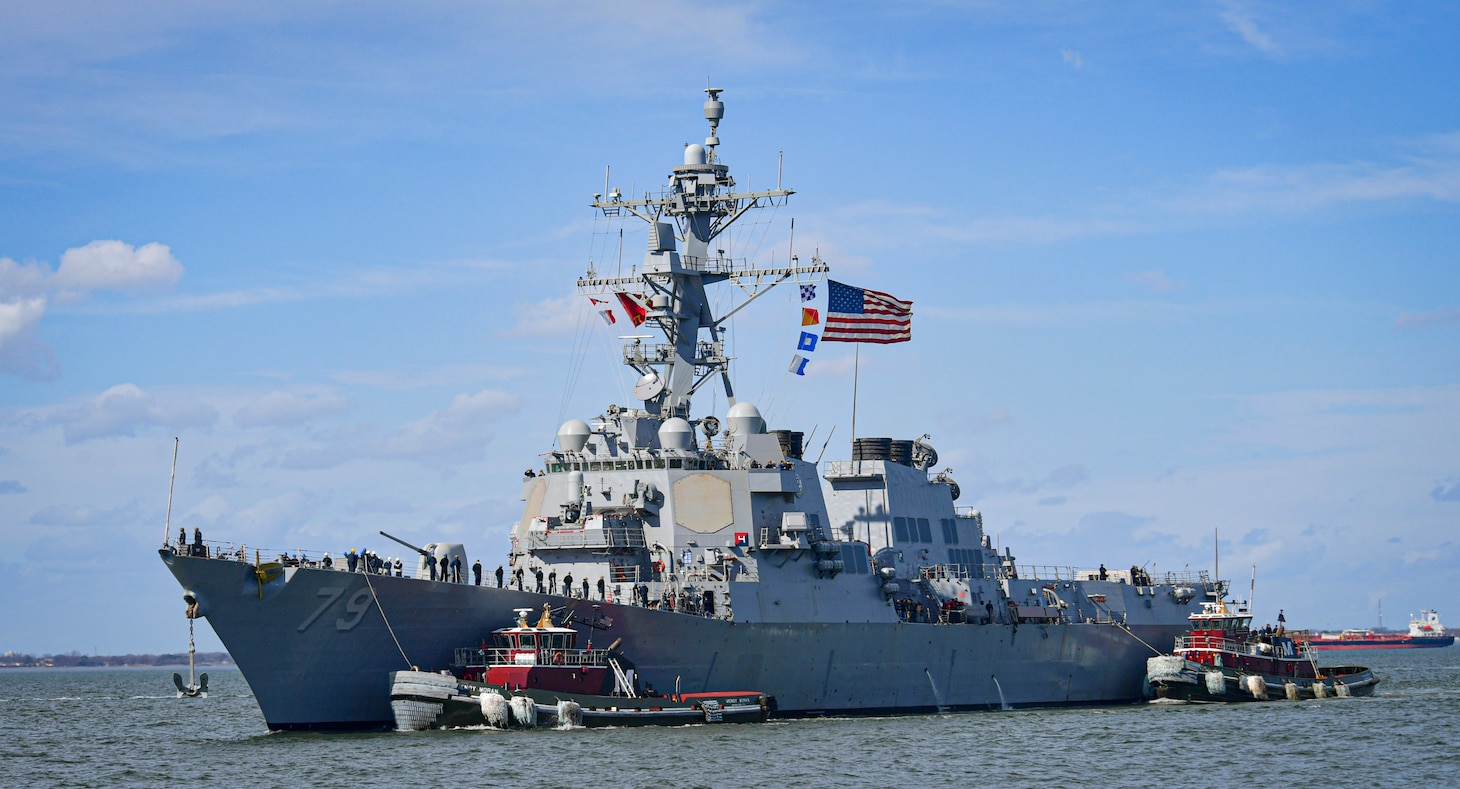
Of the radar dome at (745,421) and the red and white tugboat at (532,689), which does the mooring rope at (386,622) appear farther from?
the radar dome at (745,421)

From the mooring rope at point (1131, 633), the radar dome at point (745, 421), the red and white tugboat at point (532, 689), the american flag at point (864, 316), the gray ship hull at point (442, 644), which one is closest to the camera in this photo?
the gray ship hull at point (442, 644)

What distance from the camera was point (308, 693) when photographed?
30.6 metres

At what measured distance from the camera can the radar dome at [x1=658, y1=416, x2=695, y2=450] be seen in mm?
34906

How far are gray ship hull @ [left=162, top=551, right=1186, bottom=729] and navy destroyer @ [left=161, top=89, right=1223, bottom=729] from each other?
41 millimetres

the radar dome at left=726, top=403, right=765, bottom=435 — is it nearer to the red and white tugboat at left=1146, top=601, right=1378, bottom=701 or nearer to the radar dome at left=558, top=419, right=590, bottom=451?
the radar dome at left=558, top=419, right=590, bottom=451

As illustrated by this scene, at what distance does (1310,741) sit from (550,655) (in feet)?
49.6

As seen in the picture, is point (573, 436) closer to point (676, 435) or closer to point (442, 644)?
point (676, 435)

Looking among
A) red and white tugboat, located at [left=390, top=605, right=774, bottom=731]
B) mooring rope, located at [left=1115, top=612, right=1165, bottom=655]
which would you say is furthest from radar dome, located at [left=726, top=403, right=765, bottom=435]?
mooring rope, located at [left=1115, top=612, right=1165, bottom=655]

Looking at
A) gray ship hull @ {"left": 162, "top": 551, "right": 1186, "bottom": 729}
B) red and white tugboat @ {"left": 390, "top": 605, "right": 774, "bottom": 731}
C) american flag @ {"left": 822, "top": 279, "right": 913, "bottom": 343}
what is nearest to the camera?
gray ship hull @ {"left": 162, "top": 551, "right": 1186, "bottom": 729}

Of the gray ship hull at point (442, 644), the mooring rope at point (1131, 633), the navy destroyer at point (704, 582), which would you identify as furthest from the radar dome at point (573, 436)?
the mooring rope at point (1131, 633)

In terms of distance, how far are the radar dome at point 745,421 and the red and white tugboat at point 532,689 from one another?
681cm

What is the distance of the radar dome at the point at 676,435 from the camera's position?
34.9 metres

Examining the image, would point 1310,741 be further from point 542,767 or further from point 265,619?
point 265,619

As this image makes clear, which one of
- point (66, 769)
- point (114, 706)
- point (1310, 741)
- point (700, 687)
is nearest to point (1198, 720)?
point (1310, 741)
